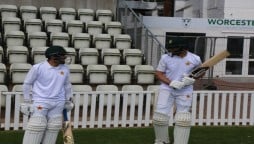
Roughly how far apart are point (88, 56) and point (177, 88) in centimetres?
746

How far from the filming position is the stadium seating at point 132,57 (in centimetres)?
1493

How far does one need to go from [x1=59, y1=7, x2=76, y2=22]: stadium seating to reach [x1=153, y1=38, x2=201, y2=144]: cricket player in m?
10.2

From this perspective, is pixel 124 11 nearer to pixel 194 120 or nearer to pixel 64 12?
pixel 64 12

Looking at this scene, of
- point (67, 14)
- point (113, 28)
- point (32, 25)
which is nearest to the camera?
point (32, 25)

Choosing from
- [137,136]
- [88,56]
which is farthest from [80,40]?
[137,136]

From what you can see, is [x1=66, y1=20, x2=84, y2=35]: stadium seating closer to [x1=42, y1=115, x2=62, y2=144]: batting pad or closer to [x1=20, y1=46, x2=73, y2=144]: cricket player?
[x1=20, y1=46, x2=73, y2=144]: cricket player

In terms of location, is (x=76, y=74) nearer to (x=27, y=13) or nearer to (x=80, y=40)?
(x=80, y=40)

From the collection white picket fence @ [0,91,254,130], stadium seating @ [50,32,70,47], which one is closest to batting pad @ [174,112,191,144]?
white picket fence @ [0,91,254,130]

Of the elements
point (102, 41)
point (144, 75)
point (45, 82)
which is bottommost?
point (144, 75)

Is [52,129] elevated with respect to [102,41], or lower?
lower

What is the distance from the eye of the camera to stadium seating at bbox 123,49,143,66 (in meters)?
14.9

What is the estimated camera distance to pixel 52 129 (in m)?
6.56

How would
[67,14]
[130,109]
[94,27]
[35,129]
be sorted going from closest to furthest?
[35,129], [130,109], [94,27], [67,14]

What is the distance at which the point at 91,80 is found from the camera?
1345 centimetres
